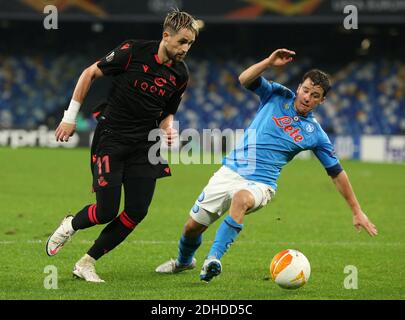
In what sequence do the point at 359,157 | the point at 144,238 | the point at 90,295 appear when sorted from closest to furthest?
the point at 90,295 < the point at 144,238 < the point at 359,157

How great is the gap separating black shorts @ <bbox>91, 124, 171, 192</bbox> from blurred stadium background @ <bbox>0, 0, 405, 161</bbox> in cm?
2500

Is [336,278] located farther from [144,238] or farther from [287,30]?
[287,30]

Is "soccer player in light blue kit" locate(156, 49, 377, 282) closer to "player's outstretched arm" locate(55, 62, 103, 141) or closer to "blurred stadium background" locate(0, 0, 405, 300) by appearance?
"blurred stadium background" locate(0, 0, 405, 300)

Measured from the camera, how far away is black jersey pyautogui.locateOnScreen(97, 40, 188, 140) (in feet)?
24.1

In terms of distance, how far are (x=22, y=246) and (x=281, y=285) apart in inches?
142

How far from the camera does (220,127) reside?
35781 millimetres

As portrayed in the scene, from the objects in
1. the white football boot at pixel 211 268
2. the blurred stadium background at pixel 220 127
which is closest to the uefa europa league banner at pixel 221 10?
the blurred stadium background at pixel 220 127

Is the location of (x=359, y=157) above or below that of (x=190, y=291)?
above

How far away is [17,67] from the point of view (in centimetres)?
3784

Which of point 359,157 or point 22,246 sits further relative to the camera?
point 359,157

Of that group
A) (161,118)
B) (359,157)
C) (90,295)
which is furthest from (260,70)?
(359,157)

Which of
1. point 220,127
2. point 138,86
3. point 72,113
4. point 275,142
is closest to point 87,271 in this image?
point 72,113

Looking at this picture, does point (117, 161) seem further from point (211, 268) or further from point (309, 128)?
point (309, 128)

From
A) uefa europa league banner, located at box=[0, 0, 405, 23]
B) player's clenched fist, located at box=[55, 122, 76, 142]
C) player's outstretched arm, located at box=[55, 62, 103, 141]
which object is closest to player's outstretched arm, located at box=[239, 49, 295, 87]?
player's outstretched arm, located at box=[55, 62, 103, 141]
